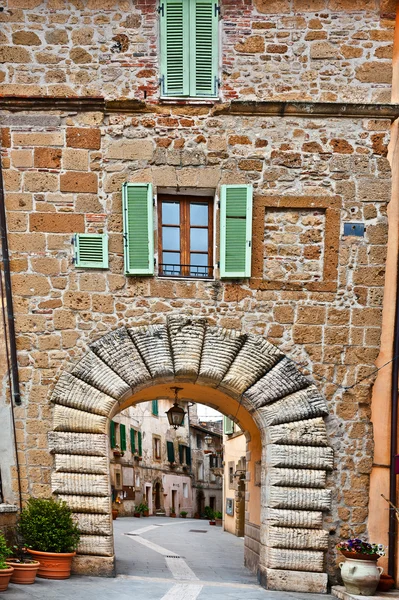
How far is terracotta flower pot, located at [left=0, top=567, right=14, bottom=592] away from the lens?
22.9 ft

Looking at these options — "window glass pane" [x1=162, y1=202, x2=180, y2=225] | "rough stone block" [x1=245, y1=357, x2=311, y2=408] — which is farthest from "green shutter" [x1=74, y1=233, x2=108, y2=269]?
"rough stone block" [x1=245, y1=357, x2=311, y2=408]

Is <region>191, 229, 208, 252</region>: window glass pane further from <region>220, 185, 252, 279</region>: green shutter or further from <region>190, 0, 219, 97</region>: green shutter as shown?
<region>190, 0, 219, 97</region>: green shutter

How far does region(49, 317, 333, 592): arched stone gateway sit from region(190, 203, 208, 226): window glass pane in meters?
1.22

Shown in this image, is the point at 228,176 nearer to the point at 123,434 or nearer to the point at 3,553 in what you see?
the point at 3,553

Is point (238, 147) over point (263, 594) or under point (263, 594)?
over

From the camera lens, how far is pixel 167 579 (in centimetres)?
938

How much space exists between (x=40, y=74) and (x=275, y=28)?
9.25ft

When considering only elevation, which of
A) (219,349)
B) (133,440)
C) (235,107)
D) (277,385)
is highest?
(235,107)

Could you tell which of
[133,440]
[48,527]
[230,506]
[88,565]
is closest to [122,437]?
[133,440]

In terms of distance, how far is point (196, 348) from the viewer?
28.8ft

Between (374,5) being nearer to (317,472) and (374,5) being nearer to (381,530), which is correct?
(317,472)

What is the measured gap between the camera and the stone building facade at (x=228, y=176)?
8727mm

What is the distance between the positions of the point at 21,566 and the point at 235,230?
428 centimetres

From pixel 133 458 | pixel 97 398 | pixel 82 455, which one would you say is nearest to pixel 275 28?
pixel 97 398
